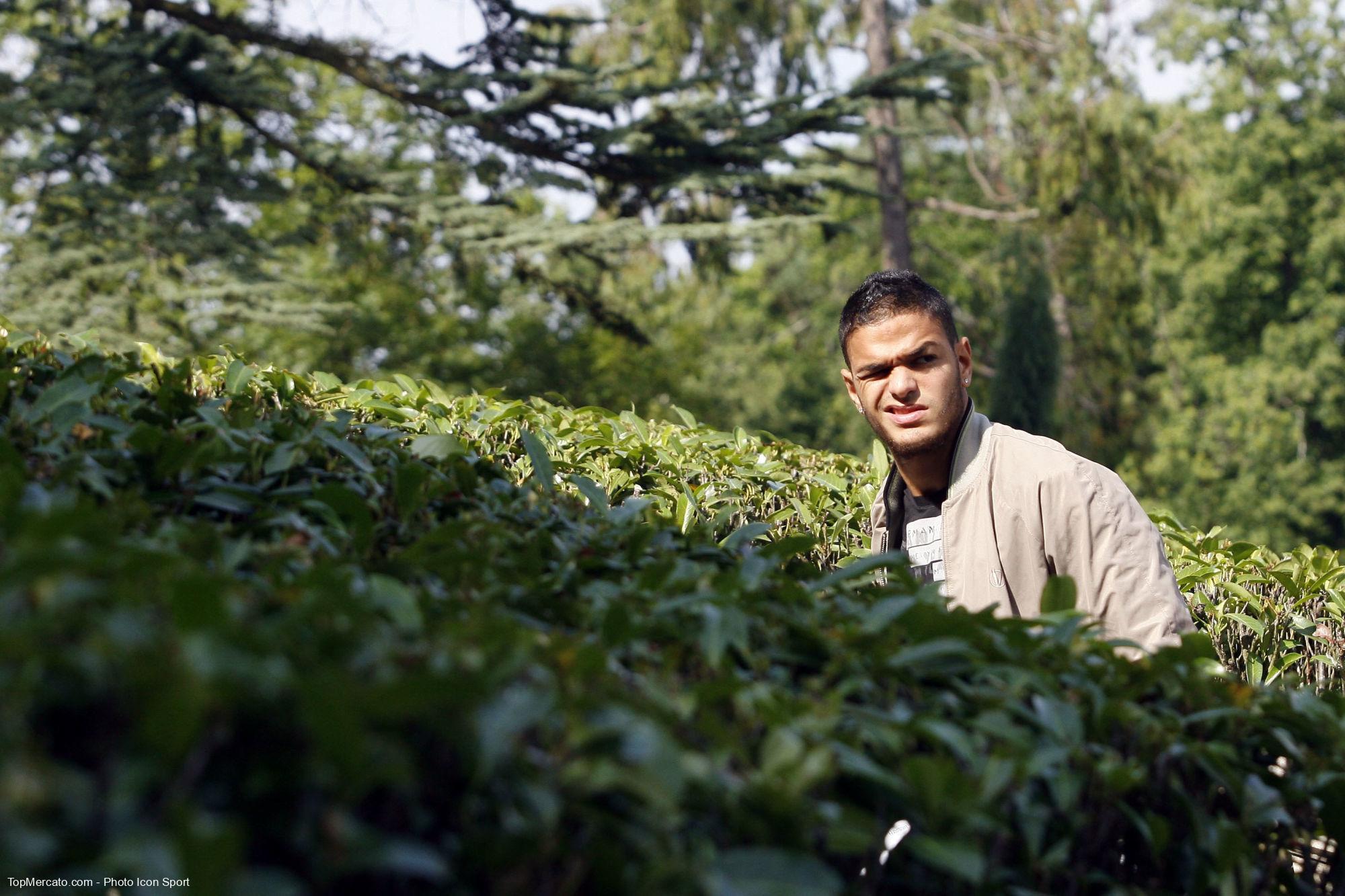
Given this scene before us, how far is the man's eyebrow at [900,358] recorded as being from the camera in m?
2.99

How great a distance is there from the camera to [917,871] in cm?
133

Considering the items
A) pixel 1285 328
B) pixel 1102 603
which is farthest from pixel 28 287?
pixel 1285 328

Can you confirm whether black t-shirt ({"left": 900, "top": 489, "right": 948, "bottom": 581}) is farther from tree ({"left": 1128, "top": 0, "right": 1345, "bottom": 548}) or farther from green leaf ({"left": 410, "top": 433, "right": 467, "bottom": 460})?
tree ({"left": 1128, "top": 0, "right": 1345, "bottom": 548})

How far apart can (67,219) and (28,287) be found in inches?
34.2

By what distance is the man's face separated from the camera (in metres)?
3.00

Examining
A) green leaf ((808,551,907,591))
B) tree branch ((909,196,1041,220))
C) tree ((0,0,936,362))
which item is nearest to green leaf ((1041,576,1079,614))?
green leaf ((808,551,907,591))

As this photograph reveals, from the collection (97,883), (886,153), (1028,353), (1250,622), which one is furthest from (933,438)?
(886,153)

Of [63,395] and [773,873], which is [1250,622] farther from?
[63,395]

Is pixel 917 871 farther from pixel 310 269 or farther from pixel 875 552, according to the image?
pixel 310 269

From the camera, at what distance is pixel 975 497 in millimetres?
2875

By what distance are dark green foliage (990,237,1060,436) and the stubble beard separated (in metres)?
14.5

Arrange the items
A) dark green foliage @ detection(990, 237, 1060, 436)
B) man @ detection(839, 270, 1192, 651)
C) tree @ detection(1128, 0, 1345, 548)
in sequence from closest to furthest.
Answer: man @ detection(839, 270, 1192, 651) < dark green foliage @ detection(990, 237, 1060, 436) < tree @ detection(1128, 0, 1345, 548)

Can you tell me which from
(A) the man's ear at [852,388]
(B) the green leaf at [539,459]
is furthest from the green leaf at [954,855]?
(A) the man's ear at [852,388]

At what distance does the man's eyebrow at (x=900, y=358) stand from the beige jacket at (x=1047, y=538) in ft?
0.74
